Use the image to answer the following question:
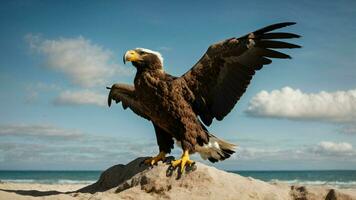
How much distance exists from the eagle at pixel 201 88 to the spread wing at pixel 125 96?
1.12 meters

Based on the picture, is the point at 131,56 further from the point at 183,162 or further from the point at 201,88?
the point at 183,162

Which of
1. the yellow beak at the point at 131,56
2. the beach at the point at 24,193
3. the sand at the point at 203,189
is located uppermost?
the yellow beak at the point at 131,56

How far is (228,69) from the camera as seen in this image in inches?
300

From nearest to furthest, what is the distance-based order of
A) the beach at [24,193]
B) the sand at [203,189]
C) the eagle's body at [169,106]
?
the beach at [24,193] → the sand at [203,189] → the eagle's body at [169,106]

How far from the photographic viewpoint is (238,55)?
7516 mm

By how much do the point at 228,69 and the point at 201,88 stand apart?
554mm

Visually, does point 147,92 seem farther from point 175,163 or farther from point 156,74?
point 175,163

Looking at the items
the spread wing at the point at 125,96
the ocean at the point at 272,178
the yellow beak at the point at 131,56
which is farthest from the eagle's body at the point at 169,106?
the ocean at the point at 272,178

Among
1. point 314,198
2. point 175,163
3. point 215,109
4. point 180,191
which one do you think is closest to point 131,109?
point 215,109

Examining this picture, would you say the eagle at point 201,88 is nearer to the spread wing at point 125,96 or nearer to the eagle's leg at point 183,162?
the eagle's leg at point 183,162

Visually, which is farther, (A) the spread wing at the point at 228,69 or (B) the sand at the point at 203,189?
(A) the spread wing at the point at 228,69

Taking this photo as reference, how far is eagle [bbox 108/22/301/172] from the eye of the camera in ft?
23.3

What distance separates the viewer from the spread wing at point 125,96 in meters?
8.63

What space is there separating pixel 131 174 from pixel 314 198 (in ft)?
9.32
